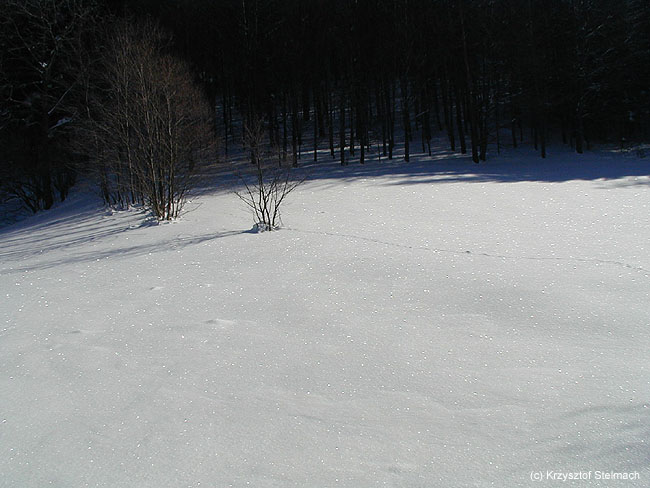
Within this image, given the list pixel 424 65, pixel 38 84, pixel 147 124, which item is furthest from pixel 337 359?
pixel 424 65

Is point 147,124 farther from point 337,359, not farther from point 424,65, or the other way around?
point 424,65

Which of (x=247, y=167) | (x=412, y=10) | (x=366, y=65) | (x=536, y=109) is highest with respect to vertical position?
(x=412, y=10)

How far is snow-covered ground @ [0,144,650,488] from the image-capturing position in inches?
125

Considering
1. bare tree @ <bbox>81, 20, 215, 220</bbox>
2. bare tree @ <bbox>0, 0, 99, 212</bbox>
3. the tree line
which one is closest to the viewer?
bare tree @ <bbox>81, 20, 215, 220</bbox>

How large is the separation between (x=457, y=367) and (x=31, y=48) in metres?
25.3

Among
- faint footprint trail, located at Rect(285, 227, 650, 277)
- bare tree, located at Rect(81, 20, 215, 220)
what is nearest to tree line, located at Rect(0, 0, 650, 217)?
bare tree, located at Rect(81, 20, 215, 220)

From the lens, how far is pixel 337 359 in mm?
4609

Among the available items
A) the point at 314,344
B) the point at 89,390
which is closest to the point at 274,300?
the point at 314,344

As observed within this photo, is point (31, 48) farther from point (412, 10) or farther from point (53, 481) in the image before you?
point (53, 481)

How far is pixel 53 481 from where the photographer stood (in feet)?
10.3

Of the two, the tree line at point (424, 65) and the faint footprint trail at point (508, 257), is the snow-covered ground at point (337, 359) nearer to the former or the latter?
the faint footprint trail at point (508, 257)

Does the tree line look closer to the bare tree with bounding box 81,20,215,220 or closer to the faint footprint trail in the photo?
the bare tree with bounding box 81,20,215,220

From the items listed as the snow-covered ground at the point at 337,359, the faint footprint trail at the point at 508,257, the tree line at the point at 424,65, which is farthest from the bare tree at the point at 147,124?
the tree line at the point at 424,65

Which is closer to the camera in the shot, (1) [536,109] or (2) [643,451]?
(2) [643,451]
